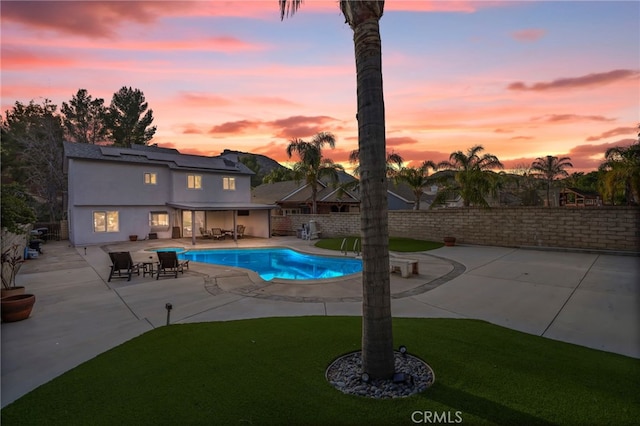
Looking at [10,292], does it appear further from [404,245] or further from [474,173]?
[474,173]

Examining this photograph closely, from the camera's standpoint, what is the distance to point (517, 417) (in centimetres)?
312

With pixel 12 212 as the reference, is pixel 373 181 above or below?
above

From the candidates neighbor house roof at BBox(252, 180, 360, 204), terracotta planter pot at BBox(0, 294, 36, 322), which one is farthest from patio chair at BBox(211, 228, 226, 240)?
terracotta planter pot at BBox(0, 294, 36, 322)

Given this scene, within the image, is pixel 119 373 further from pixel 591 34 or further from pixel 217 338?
pixel 591 34

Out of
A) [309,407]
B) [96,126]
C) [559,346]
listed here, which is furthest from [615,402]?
[96,126]

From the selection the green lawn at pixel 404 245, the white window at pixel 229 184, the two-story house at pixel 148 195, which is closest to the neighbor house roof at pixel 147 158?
the two-story house at pixel 148 195

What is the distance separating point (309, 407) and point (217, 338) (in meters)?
2.60

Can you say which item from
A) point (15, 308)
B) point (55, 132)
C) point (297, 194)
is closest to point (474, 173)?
point (297, 194)

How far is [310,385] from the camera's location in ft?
12.5

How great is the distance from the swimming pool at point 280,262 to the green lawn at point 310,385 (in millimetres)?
7496

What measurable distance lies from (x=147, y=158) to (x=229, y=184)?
21.2 feet

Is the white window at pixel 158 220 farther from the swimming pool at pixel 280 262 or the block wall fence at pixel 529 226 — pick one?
the block wall fence at pixel 529 226

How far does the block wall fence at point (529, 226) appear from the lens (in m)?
13.6

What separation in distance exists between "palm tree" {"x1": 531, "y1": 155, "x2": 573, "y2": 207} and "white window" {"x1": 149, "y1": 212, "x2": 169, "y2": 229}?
126ft
